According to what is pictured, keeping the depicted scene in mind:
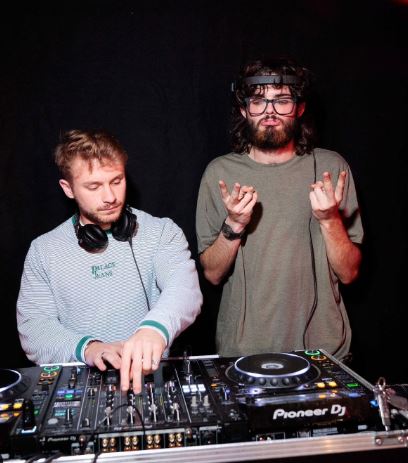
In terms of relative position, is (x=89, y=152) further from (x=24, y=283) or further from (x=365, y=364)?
(x=365, y=364)

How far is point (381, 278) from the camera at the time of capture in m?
3.35

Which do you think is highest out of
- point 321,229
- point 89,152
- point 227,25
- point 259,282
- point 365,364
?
point 227,25

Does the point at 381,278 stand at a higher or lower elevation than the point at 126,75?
lower

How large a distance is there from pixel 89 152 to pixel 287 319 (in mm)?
1262

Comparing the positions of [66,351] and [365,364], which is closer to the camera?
[66,351]

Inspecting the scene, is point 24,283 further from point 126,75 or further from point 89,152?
point 126,75

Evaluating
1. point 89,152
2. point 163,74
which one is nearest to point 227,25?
point 163,74

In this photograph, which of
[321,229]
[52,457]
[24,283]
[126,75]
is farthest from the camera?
[126,75]

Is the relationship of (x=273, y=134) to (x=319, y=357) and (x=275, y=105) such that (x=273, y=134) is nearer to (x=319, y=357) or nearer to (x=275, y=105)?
(x=275, y=105)

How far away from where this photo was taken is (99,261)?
239 cm

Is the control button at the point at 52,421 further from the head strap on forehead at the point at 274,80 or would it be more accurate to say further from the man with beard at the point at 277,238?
the head strap on forehead at the point at 274,80

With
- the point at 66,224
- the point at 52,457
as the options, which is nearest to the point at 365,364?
the point at 66,224

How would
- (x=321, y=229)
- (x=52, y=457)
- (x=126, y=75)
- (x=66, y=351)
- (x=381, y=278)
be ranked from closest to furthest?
(x=52, y=457) → (x=66, y=351) → (x=321, y=229) → (x=126, y=75) → (x=381, y=278)

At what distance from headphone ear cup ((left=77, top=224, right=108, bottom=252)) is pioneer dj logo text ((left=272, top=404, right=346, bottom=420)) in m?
1.20
